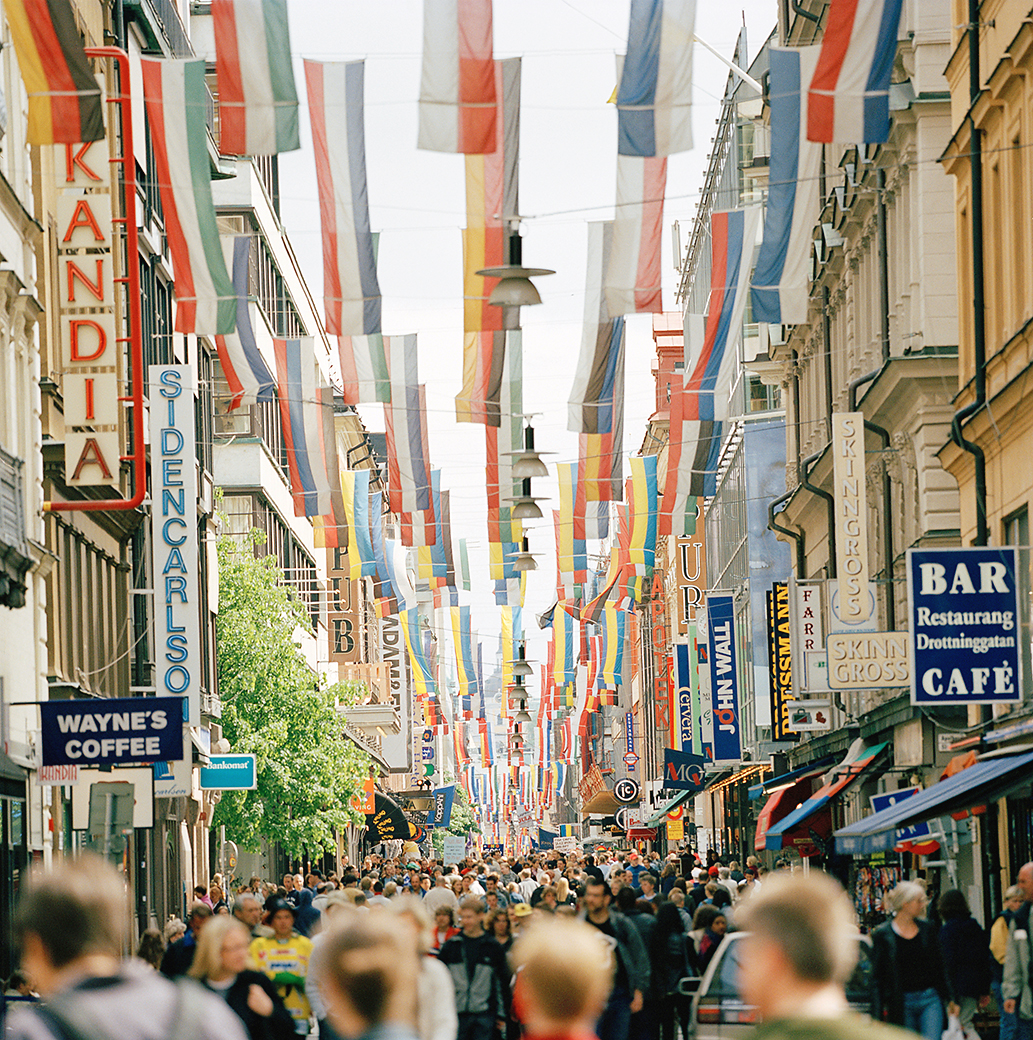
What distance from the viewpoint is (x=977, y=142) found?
23219 millimetres

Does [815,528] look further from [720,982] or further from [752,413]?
[720,982]

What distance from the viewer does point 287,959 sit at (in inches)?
555

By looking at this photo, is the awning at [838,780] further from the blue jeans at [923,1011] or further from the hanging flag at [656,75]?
the blue jeans at [923,1011]

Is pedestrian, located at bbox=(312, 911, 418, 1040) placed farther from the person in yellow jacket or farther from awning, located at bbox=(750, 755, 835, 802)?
awning, located at bbox=(750, 755, 835, 802)

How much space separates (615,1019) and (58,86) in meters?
10.5

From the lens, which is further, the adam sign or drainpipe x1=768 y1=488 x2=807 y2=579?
drainpipe x1=768 y1=488 x2=807 y2=579

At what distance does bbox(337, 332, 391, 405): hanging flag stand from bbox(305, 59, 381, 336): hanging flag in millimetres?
4597

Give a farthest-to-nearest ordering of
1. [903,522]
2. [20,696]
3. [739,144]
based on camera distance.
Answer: [739,144] < [903,522] < [20,696]

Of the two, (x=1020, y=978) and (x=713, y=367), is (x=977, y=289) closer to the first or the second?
(x=713, y=367)

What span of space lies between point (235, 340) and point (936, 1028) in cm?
1584

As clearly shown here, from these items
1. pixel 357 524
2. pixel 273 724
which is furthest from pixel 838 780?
pixel 357 524

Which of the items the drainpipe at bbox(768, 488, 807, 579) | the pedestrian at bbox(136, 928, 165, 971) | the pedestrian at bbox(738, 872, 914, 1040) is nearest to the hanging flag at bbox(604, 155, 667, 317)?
the pedestrian at bbox(136, 928, 165, 971)

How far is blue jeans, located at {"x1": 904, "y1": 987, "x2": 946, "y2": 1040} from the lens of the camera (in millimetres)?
13273

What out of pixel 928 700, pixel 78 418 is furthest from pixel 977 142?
pixel 78 418
